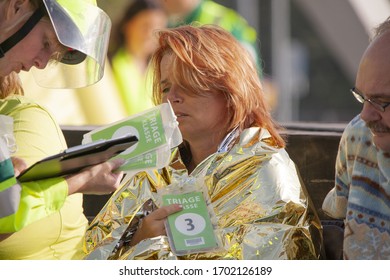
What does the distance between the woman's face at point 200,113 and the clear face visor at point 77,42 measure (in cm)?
24

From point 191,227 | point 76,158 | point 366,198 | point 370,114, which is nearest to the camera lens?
point 76,158

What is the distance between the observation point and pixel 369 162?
2.93 meters

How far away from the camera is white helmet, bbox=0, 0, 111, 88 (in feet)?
9.60

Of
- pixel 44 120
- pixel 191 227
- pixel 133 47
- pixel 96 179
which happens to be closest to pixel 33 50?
pixel 44 120

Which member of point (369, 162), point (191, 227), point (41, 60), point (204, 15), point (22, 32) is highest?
point (22, 32)

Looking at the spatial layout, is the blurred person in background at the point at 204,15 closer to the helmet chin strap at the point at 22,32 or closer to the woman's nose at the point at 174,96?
the woman's nose at the point at 174,96

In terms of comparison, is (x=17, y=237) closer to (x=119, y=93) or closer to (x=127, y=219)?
(x=127, y=219)

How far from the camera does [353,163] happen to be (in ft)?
9.78

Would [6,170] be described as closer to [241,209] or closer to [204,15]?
[241,209]

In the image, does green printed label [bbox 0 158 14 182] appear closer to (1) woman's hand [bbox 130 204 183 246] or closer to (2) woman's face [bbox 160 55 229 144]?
(1) woman's hand [bbox 130 204 183 246]

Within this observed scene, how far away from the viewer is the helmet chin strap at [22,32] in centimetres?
294

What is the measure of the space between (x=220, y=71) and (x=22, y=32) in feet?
1.99

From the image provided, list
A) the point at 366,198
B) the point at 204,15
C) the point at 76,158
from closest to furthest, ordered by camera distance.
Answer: the point at 76,158, the point at 366,198, the point at 204,15

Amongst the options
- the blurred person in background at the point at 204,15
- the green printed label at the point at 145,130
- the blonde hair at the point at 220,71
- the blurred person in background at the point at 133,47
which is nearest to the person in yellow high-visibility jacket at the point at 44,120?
the green printed label at the point at 145,130
